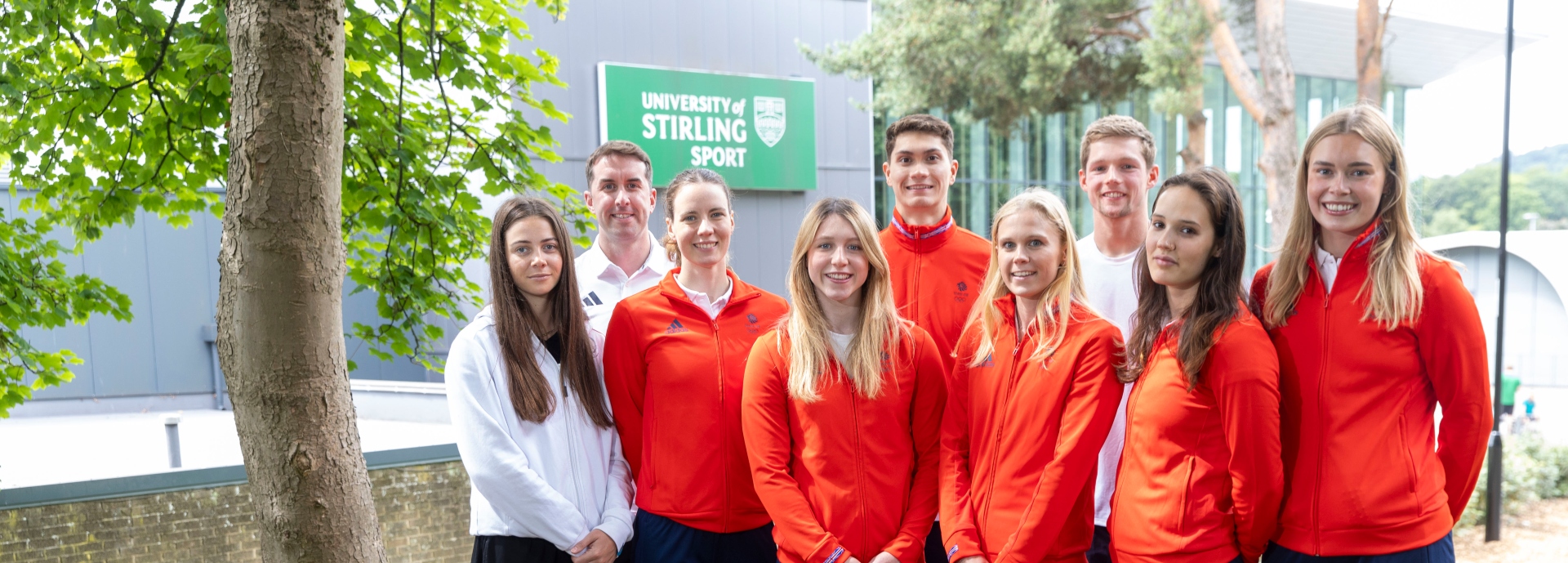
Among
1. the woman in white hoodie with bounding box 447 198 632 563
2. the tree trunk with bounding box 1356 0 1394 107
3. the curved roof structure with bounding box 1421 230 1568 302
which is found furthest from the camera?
the curved roof structure with bounding box 1421 230 1568 302

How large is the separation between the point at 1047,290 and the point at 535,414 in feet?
5.16

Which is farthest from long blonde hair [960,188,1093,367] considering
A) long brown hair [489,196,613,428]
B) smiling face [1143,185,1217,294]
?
long brown hair [489,196,613,428]

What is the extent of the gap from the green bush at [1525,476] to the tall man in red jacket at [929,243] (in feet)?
24.8

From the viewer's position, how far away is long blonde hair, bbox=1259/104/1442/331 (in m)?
2.51

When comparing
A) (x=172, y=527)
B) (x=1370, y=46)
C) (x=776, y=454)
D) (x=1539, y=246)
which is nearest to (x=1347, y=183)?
(x=776, y=454)

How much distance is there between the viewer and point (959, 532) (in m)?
2.74

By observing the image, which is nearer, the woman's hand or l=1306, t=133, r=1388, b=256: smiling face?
l=1306, t=133, r=1388, b=256: smiling face

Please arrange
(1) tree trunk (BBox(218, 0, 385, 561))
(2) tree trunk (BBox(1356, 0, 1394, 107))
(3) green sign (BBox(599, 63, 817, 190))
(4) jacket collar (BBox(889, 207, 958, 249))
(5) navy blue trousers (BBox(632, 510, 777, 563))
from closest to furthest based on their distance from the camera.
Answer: (1) tree trunk (BBox(218, 0, 385, 561)), (5) navy blue trousers (BBox(632, 510, 777, 563)), (4) jacket collar (BBox(889, 207, 958, 249)), (2) tree trunk (BBox(1356, 0, 1394, 107)), (3) green sign (BBox(599, 63, 817, 190))

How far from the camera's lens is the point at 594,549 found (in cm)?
300

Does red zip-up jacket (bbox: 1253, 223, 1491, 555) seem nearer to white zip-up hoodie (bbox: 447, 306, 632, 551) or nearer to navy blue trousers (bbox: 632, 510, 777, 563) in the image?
navy blue trousers (bbox: 632, 510, 777, 563)

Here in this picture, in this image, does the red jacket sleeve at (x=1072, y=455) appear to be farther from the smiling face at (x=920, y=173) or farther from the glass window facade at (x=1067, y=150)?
the glass window facade at (x=1067, y=150)

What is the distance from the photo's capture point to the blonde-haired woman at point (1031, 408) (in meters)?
2.69

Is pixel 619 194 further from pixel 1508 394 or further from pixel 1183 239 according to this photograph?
pixel 1508 394

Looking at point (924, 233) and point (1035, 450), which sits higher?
point (924, 233)
